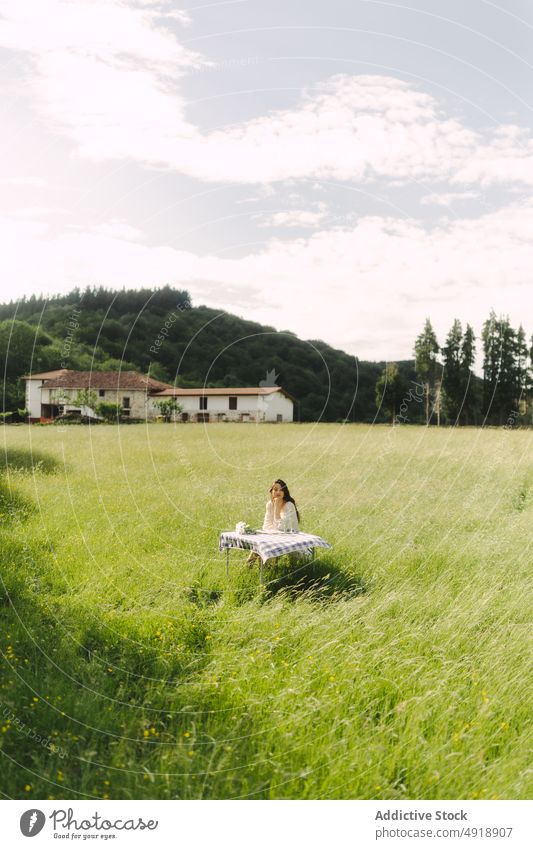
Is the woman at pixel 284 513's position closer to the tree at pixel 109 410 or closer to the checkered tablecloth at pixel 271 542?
the checkered tablecloth at pixel 271 542

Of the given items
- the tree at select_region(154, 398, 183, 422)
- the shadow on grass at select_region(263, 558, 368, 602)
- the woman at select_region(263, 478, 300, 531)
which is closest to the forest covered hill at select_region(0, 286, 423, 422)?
the tree at select_region(154, 398, 183, 422)

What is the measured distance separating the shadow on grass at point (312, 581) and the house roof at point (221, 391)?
2.09 metres

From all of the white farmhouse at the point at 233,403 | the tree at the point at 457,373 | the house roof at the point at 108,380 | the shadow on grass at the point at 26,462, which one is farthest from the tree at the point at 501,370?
the shadow on grass at the point at 26,462

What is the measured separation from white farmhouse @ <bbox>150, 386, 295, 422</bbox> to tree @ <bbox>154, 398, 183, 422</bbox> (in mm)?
46

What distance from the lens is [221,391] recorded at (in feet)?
26.5

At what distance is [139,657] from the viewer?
233 inches

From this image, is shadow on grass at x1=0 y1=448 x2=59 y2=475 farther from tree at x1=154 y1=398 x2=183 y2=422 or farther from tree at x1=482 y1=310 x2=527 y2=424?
tree at x1=482 y1=310 x2=527 y2=424

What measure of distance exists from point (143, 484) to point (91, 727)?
Result: 5.72 m

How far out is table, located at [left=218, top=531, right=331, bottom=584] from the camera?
7148 mm

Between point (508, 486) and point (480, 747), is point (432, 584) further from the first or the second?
point (508, 486)

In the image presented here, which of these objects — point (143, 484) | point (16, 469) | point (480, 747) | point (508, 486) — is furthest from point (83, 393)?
point (508, 486)

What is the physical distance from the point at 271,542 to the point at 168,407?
2.39 m

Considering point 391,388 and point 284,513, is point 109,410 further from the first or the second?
point 391,388

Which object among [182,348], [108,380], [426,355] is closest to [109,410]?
[108,380]
